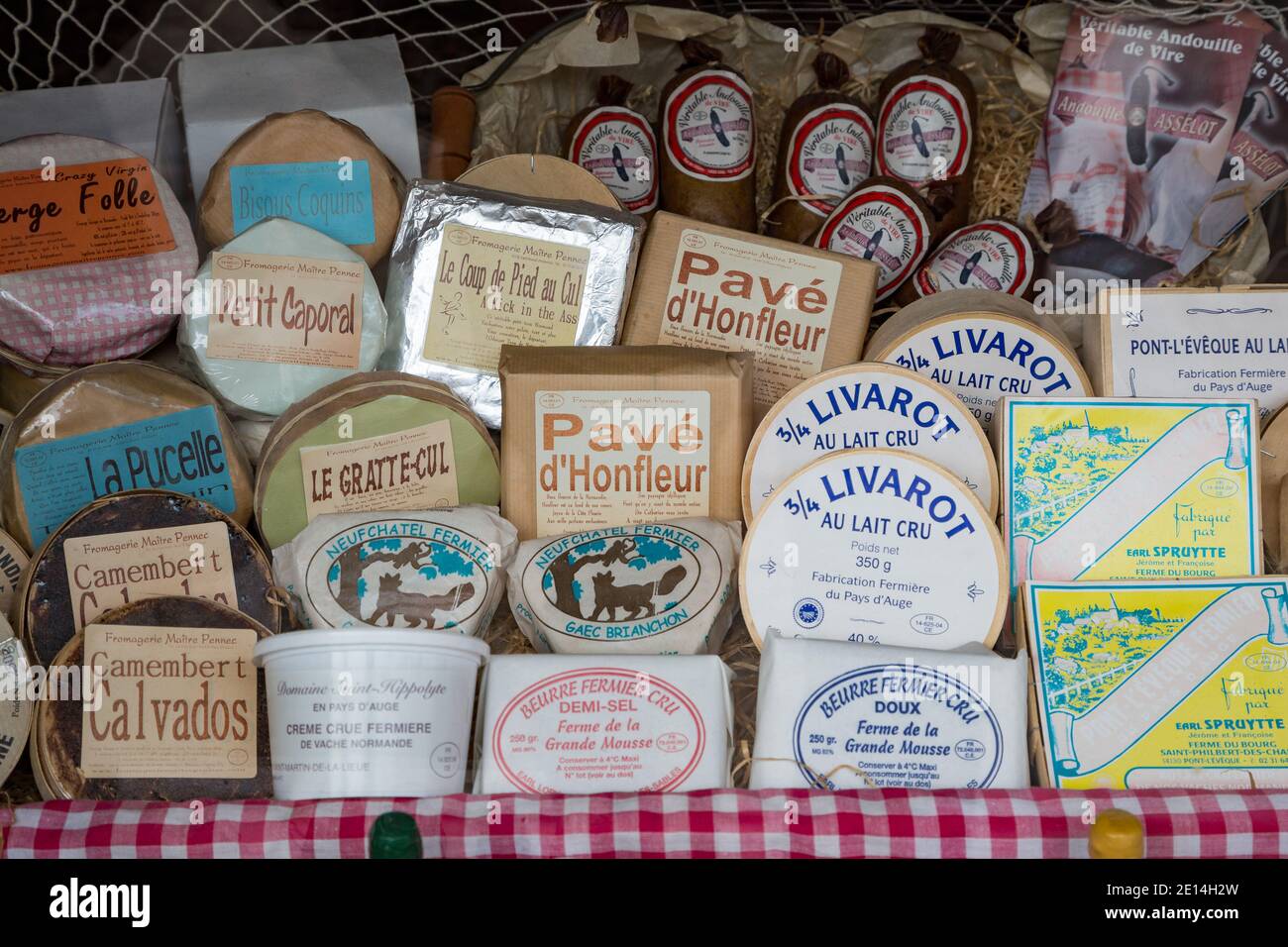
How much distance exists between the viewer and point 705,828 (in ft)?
6.09

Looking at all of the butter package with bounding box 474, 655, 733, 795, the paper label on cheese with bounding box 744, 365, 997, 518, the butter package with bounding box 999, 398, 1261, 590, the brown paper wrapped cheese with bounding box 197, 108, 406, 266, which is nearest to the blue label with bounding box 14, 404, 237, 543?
the brown paper wrapped cheese with bounding box 197, 108, 406, 266

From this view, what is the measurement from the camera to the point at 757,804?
1.87m

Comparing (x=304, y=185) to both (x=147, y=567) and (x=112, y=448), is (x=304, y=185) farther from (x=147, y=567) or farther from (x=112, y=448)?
(x=147, y=567)

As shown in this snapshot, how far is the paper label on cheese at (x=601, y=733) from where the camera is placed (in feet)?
6.32

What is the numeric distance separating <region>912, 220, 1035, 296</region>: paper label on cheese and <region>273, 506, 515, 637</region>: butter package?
114 centimetres

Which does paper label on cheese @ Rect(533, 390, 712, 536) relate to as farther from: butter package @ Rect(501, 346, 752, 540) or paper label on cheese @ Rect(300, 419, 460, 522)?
paper label on cheese @ Rect(300, 419, 460, 522)

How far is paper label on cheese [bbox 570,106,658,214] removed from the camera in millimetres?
2865

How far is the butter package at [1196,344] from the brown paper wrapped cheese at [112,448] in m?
1.73

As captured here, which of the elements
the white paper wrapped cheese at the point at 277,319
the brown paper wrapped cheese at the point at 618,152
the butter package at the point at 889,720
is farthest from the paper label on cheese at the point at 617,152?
the butter package at the point at 889,720

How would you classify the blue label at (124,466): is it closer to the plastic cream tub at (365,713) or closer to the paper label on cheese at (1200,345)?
the plastic cream tub at (365,713)

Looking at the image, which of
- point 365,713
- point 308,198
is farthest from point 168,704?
point 308,198
